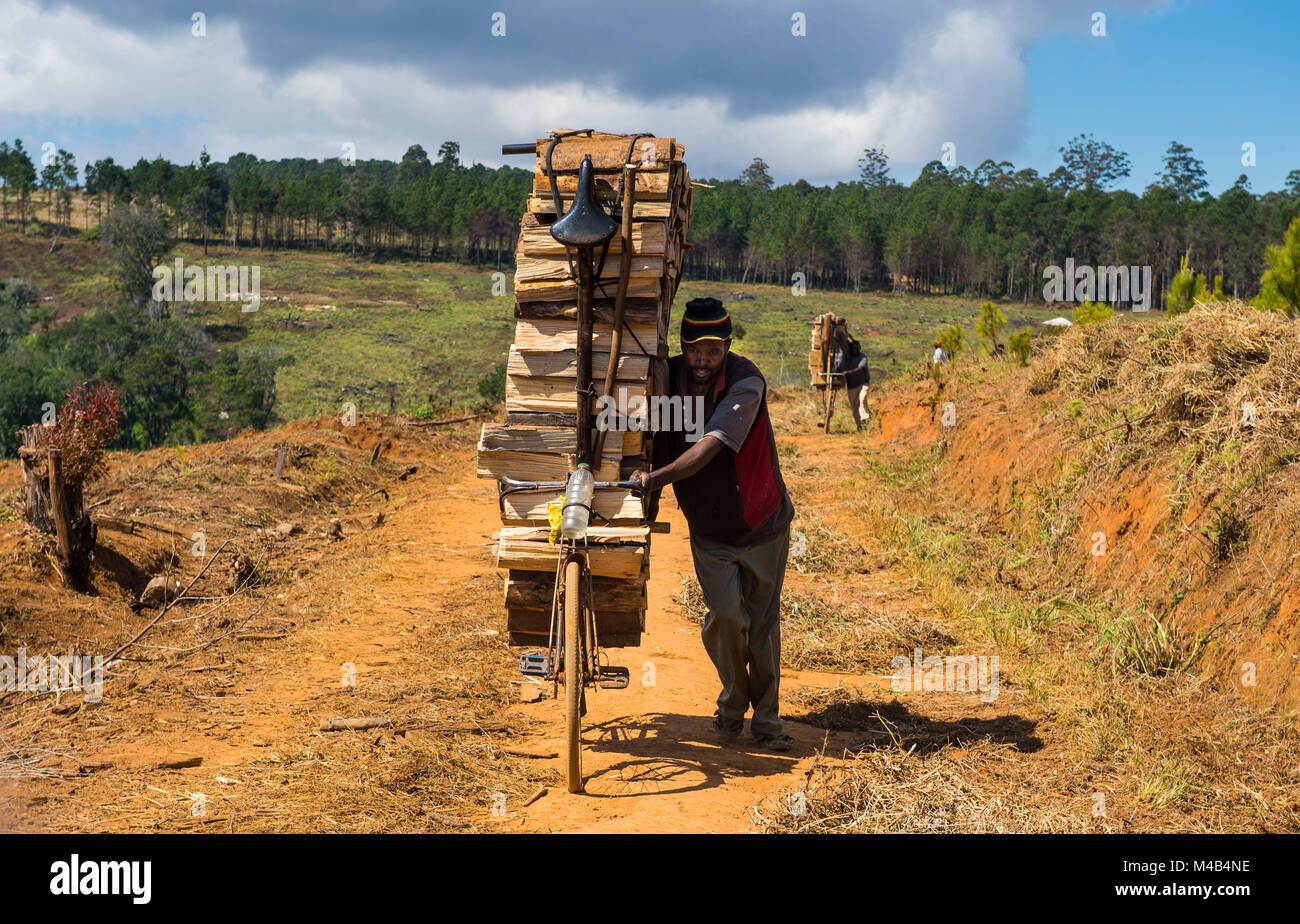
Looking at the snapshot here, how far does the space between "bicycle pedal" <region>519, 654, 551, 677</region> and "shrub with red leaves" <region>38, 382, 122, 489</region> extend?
4858 mm

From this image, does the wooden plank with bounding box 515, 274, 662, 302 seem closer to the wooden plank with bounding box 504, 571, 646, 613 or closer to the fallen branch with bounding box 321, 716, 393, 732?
the wooden plank with bounding box 504, 571, 646, 613

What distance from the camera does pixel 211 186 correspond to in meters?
84.2

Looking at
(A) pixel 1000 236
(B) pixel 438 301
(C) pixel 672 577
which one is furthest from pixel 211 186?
(C) pixel 672 577

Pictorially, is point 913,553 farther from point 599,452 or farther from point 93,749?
point 93,749

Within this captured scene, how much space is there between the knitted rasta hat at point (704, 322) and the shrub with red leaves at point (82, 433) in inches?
210

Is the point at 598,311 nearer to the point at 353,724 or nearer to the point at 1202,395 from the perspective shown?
the point at 353,724

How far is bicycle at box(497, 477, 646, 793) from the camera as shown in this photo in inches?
165

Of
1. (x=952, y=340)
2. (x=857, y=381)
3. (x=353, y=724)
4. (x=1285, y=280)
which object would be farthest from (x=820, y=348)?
(x=353, y=724)

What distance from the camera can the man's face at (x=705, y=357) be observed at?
484 centimetres

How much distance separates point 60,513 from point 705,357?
17.0ft

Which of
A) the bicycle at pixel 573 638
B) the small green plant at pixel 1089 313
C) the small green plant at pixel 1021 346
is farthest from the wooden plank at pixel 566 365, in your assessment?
the small green plant at pixel 1021 346

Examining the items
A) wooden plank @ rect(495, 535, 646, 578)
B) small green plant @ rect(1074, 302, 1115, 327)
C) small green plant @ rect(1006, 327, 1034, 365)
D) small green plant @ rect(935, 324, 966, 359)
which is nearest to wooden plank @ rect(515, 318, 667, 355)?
wooden plank @ rect(495, 535, 646, 578)

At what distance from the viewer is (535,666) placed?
459 cm

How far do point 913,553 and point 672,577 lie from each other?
2.29 metres
